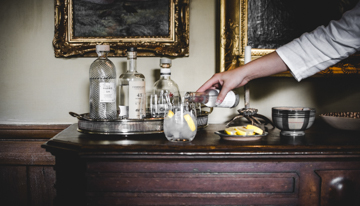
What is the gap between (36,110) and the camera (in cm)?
143

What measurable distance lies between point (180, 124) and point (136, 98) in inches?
9.4

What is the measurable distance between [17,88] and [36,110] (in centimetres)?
15

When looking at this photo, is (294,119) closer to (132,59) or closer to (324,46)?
(324,46)

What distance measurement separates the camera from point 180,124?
0.89 meters

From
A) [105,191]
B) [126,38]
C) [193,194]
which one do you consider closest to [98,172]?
[105,191]

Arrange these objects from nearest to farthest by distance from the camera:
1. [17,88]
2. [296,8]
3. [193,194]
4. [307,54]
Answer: [193,194]
[307,54]
[296,8]
[17,88]

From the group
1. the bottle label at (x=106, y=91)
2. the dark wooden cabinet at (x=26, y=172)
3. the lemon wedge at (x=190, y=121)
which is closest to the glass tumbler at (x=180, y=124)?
the lemon wedge at (x=190, y=121)

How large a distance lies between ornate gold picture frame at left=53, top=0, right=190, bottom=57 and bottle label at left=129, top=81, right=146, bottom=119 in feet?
1.27

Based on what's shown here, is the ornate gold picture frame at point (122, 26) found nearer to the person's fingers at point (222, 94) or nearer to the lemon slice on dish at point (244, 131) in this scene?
the person's fingers at point (222, 94)

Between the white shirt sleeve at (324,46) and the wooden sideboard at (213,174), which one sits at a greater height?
the white shirt sleeve at (324,46)

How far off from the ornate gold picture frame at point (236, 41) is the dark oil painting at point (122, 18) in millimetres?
285

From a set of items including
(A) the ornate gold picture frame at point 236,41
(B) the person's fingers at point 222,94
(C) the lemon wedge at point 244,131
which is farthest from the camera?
(A) the ornate gold picture frame at point 236,41

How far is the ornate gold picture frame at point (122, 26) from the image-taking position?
1346mm

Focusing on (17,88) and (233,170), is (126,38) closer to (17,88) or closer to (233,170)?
(17,88)
